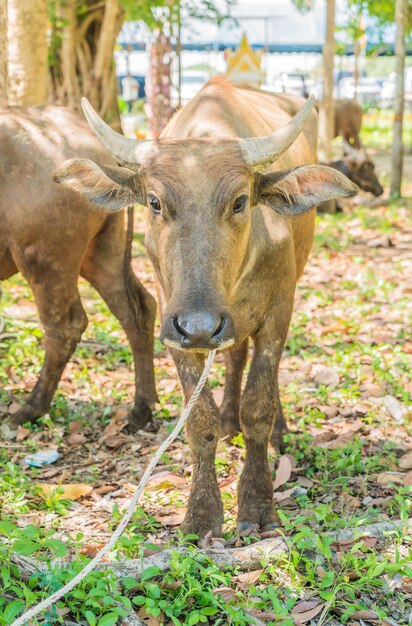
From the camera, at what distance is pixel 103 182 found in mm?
3807

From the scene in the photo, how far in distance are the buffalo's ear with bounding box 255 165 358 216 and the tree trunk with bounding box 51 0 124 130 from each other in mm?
7157

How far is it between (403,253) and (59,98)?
4.71m

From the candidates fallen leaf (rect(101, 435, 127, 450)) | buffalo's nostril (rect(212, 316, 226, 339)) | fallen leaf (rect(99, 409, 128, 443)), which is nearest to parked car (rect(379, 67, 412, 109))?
fallen leaf (rect(99, 409, 128, 443))

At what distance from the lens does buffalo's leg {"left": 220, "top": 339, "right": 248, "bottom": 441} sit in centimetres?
486

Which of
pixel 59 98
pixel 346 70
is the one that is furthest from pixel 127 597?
pixel 346 70

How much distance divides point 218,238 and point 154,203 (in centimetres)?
34

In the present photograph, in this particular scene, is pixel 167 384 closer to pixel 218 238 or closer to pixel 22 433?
pixel 22 433

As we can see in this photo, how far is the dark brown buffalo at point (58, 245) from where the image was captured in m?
4.68

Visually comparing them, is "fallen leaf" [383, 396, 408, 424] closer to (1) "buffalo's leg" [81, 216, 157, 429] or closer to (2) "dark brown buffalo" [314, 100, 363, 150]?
(1) "buffalo's leg" [81, 216, 157, 429]

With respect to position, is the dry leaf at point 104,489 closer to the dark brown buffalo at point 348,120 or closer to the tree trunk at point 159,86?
the tree trunk at point 159,86

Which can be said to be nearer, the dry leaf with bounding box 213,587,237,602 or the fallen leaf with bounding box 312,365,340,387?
the dry leaf with bounding box 213,587,237,602

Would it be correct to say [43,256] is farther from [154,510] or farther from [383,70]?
[383,70]

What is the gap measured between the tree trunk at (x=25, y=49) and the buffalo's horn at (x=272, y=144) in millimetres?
3826

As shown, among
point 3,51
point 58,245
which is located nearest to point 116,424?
point 58,245
